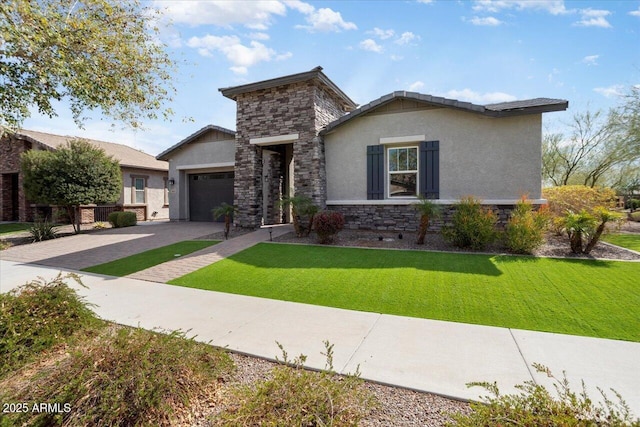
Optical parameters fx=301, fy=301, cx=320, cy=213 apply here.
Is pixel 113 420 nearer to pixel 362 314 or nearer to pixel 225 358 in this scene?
pixel 225 358

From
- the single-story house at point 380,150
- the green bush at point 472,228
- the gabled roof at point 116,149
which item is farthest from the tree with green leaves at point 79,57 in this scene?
the gabled roof at point 116,149

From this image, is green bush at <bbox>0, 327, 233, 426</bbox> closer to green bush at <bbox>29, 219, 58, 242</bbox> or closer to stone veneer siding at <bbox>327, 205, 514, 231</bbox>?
stone veneer siding at <bbox>327, 205, 514, 231</bbox>

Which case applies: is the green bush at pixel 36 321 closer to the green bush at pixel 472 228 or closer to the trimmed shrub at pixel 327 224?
the trimmed shrub at pixel 327 224

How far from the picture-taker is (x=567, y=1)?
734 cm

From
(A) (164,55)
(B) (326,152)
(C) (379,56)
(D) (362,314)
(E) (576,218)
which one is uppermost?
(C) (379,56)

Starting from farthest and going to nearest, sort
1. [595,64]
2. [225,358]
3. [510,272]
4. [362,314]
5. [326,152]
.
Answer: [326,152] → [595,64] → [510,272] → [362,314] → [225,358]

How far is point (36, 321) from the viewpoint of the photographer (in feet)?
11.7

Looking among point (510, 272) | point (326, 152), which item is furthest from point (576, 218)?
point (326, 152)

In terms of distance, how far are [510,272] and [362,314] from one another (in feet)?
12.1

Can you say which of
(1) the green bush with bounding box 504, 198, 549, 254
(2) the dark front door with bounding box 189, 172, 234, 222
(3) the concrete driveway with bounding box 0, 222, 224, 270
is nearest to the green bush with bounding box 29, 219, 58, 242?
(3) the concrete driveway with bounding box 0, 222, 224, 270

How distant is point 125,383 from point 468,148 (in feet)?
35.1

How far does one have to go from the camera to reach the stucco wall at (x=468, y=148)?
9.49m

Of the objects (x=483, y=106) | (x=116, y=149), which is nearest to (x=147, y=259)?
(x=483, y=106)

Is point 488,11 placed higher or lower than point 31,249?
higher
